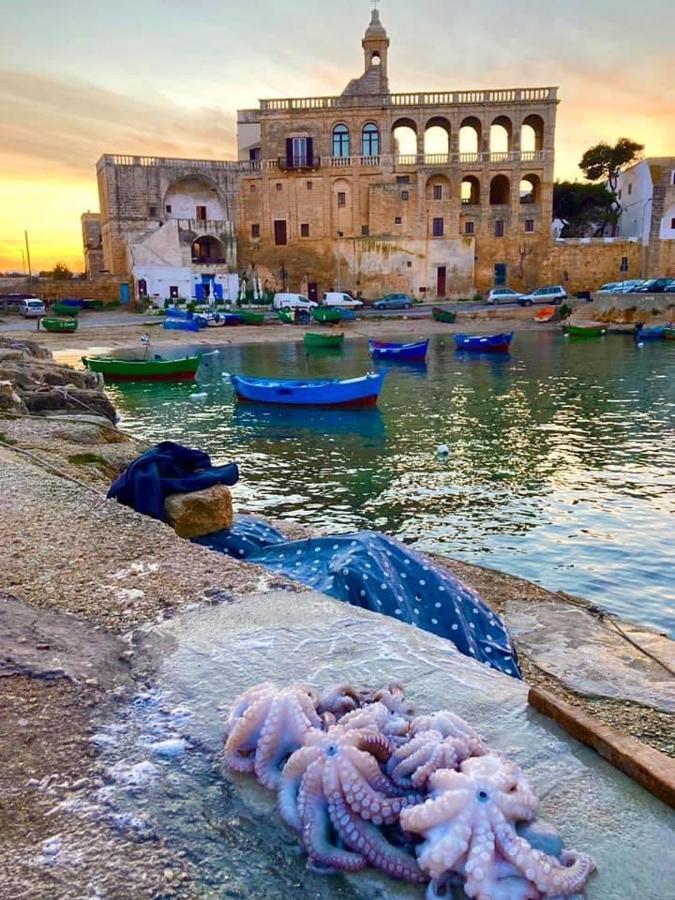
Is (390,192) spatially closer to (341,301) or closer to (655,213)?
(341,301)

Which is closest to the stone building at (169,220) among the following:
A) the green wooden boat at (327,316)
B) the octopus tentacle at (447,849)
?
the green wooden boat at (327,316)

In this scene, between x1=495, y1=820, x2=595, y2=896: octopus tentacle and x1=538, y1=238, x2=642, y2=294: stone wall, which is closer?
x1=495, y1=820, x2=595, y2=896: octopus tentacle

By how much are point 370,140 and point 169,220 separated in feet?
52.9

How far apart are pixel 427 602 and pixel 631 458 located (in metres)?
11.9

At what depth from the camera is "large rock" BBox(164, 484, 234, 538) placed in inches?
262

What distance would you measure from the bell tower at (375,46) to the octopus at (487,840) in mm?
60679

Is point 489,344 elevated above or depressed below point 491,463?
above

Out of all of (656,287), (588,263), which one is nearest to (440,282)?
(588,263)

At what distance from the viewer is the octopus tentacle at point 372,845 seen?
2.43m

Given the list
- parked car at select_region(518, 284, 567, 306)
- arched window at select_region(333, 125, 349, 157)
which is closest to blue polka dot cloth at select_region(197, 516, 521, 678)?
parked car at select_region(518, 284, 567, 306)

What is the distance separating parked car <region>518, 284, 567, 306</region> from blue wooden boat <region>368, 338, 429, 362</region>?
22138 mm

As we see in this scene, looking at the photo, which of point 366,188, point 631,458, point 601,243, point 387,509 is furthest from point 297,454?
point 601,243

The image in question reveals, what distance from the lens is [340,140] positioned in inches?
2194

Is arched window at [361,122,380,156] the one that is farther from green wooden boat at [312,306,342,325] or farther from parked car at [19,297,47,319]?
parked car at [19,297,47,319]
